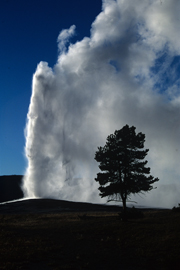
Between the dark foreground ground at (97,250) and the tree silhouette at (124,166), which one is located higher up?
the tree silhouette at (124,166)

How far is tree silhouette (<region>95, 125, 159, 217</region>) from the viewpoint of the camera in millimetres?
28328

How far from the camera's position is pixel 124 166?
28719 millimetres

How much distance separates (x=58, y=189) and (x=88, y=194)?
23803 millimetres

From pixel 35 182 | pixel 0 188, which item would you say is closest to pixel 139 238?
pixel 35 182

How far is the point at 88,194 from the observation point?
4481 inches

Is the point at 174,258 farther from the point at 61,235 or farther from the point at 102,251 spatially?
the point at 61,235

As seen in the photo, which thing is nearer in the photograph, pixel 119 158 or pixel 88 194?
pixel 119 158

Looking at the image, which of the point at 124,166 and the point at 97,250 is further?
the point at 124,166

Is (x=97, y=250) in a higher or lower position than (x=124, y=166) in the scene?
lower

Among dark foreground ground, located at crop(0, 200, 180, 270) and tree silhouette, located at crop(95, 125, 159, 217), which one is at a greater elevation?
tree silhouette, located at crop(95, 125, 159, 217)

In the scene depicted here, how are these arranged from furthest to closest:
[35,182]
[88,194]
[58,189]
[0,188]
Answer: [0,188]
[88,194]
[58,189]
[35,182]

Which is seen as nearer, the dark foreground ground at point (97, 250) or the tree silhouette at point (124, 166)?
the dark foreground ground at point (97, 250)

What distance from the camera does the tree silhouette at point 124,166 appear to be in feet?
92.9

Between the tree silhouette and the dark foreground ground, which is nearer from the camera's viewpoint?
the dark foreground ground
